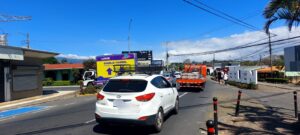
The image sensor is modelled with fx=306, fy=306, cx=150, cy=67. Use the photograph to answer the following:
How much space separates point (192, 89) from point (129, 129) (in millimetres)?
19529

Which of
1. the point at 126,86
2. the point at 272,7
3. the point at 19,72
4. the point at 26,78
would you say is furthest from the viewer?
the point at 26,78

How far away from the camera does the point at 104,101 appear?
8766 mm

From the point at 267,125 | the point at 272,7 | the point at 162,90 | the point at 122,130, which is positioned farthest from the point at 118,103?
the point at 272,7

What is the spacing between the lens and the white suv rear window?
8844 millimetres

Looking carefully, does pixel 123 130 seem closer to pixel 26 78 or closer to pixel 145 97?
pixel 145 97

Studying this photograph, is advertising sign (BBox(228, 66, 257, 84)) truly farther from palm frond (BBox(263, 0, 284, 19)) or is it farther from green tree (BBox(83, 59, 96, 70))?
green tree (BBox(83, 59, 96, 70))

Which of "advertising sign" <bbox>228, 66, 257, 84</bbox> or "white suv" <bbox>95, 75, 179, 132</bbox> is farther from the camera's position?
"advertising sign" <bbox>228, 66, 257, 84</bbox>

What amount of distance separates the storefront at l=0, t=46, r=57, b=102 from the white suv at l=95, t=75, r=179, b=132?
14.7m

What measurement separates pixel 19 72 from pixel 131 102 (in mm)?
18284

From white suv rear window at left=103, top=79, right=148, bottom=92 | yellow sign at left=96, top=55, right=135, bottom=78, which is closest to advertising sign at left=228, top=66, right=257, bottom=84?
yellow sign at left=96, top=55, right=135, bottom=78

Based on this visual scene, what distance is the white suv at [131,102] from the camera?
848cm

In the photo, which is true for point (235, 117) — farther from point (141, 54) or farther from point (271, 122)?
point (141, 54)

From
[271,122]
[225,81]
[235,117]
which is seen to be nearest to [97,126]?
[235,117]

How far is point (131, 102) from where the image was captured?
8492mm
